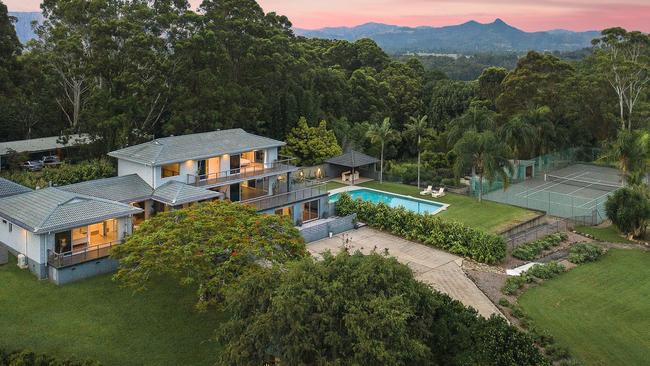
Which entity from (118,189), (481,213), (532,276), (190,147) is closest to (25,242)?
(118,189)

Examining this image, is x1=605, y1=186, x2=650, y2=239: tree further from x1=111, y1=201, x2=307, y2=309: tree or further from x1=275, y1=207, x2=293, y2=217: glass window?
x1=111, y1=201, x2=307, y2=309: tree

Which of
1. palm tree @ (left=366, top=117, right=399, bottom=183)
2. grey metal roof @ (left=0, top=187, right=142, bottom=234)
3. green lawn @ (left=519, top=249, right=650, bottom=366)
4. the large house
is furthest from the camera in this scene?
palm tree @ (left=366, top=117, right=399, bottom=183)

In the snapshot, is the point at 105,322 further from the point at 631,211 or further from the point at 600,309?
the point at 631,211

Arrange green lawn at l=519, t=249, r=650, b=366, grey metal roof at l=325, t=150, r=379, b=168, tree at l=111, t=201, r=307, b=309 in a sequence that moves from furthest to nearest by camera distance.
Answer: grey metal roof at l=325, t=150, r=379, b=168 < tree at l=111, t=201, r=307, b=309 < green lawn at l=519, t=249, r=650, b=366

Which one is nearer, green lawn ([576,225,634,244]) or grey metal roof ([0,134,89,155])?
green lawn ([576,225,634,244])

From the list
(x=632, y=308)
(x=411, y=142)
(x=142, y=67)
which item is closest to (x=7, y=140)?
(x=142, y=67)

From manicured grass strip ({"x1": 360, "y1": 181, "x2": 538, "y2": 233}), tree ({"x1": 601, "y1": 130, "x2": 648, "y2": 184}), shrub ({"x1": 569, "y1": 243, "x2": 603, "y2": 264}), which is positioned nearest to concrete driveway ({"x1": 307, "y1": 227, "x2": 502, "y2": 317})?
manicured grass strip ({"x1": 360, "y1": 181, "x2": 538, "y2": 233})
